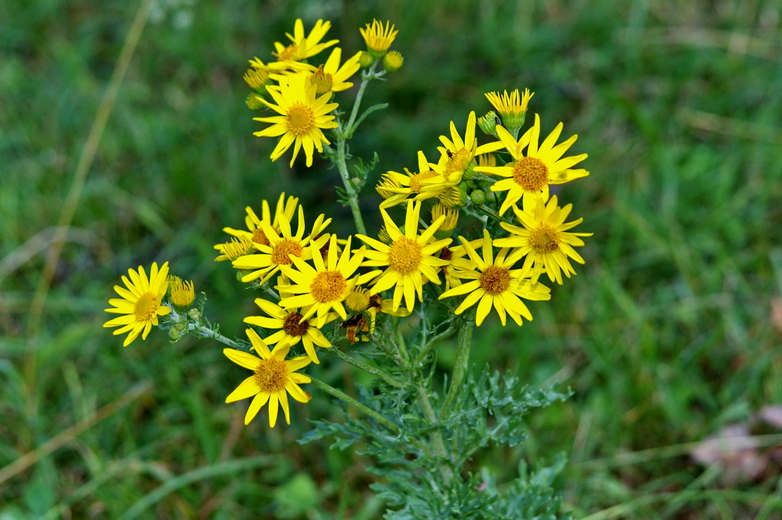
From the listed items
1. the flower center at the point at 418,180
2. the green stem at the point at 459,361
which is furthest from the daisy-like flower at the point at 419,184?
the green stem at the point at 459,361

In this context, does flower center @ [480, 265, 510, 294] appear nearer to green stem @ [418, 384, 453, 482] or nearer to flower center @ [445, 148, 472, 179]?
flower center @ [445, 148, 472, 179]

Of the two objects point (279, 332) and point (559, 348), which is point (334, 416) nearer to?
point (559, 348)

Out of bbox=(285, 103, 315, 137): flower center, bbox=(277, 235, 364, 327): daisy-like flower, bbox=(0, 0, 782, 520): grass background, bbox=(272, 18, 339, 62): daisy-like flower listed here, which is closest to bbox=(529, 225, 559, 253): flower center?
bbox=(277, 235, 364, 327): daisy-like flower

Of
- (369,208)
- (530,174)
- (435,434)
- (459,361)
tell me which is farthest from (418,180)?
(369,208)

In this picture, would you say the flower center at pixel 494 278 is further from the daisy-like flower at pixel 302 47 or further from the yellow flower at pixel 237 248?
the daisy-like flower at pixel 302 47

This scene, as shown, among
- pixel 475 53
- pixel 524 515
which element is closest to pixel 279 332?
pixel 524 515

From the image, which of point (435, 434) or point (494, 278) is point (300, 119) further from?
point (435, 434)
